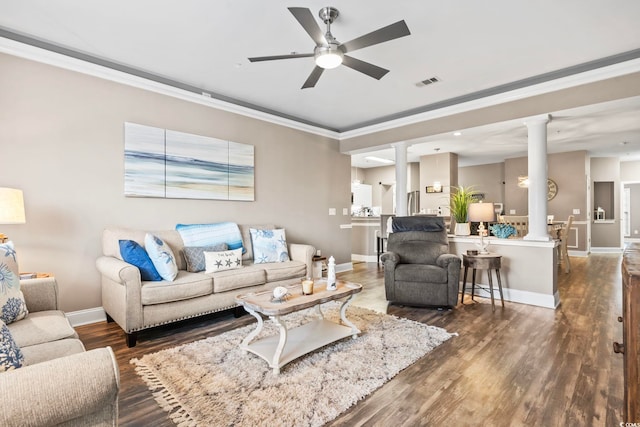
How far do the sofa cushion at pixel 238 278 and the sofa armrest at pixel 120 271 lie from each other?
722 mm

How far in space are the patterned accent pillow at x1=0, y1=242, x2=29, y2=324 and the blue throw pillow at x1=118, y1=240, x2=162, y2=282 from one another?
0.93 m

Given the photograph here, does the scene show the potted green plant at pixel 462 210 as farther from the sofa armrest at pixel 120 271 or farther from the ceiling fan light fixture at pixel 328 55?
the sofa armrest at pixel 120 271

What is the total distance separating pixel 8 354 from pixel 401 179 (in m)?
4.96

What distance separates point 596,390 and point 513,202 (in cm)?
765

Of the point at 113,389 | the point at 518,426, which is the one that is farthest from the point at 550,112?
the point at 113,389

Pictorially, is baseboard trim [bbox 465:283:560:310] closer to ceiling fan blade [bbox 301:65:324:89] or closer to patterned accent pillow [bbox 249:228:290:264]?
patterned accent pillow [bbox 249:228:290:264]

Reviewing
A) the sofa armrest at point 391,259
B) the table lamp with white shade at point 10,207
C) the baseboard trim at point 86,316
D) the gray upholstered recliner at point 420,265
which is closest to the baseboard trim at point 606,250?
the gray upholstered recliner at point 420,265

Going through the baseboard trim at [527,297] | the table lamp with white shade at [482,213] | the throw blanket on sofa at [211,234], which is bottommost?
the baseboard trim at [527,297]

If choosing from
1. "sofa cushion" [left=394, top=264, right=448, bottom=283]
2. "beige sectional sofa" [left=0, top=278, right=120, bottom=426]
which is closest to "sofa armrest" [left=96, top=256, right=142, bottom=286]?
"beige sectional sofa" [left=0, top=278, right=120, bottom=426]

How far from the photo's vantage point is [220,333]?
9.82 feet

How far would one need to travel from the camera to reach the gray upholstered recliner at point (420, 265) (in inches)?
141

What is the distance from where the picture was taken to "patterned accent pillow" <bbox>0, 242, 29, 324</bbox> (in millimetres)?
1789

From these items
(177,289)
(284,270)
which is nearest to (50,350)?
(177,289)

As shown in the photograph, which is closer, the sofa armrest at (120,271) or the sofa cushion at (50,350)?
the sofa cushion at (50,350)
